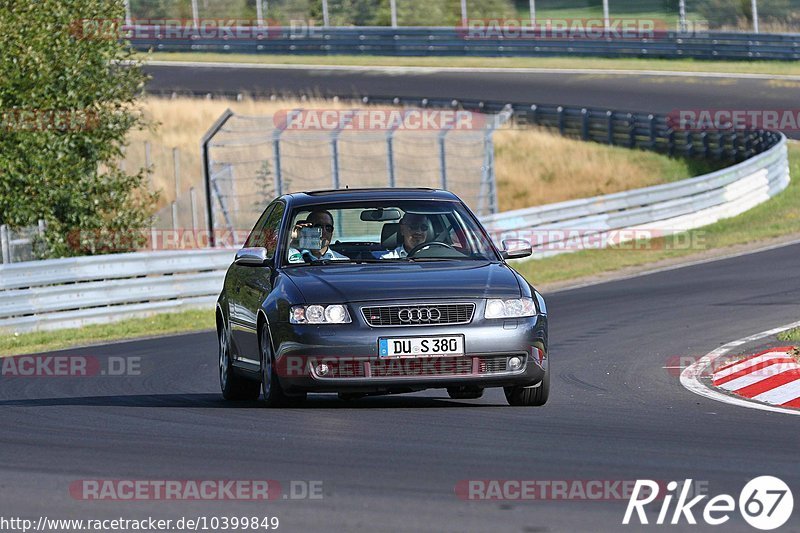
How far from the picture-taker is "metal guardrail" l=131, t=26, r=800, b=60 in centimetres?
4847

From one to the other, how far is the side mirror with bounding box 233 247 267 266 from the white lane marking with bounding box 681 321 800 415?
128 inches

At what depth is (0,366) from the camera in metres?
15.7

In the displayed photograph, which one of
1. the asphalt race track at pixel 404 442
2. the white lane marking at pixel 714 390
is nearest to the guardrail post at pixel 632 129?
the asphalt race track at pixel 404 442

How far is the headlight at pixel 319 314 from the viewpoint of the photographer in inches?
376

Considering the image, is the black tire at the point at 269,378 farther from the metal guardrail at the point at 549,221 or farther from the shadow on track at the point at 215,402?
the metal guardrail at the point at 549,221

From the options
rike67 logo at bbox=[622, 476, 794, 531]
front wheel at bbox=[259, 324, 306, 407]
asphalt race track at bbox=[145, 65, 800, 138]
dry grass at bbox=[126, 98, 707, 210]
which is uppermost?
rike67 logo at bbox=[622, 476, 794, 531]

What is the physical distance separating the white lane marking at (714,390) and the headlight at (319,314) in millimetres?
2711

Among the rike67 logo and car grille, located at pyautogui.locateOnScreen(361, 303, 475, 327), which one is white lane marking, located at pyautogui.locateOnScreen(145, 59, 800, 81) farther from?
the rike67 logo

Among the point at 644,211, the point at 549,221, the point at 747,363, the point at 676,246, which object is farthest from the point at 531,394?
the point at 644,211

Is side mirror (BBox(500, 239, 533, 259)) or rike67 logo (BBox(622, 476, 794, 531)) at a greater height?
side mirror (BBox(500, 239, 533, 259))

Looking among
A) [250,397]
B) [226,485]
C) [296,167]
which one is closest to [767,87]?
[296,167]

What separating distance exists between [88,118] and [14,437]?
15704 millimetres

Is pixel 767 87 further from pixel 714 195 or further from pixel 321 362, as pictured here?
pixel 321 362

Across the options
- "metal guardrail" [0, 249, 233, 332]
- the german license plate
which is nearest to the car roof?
the german license plate
